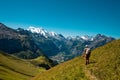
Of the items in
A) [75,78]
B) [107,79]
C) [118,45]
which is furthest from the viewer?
[118,45]

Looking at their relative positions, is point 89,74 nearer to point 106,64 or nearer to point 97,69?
point 97,69

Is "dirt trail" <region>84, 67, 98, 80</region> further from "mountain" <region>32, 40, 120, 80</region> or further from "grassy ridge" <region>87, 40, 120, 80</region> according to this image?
"grassy ridge" <region>87, 40, 120, 80</region>

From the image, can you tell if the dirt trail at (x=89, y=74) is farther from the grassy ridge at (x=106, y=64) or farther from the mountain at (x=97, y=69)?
the grassy ridge at (x=106, y=64)

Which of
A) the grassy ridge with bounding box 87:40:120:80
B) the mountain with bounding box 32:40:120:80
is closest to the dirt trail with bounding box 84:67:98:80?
the mountain with bounding box 32:40:120:80

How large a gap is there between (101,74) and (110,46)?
1580 centimetres

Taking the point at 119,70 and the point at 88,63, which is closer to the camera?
the point at 119,70

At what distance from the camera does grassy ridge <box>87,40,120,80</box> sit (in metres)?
40.8

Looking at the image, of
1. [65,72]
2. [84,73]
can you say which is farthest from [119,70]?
[65,72]

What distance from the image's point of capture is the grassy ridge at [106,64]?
40750mm

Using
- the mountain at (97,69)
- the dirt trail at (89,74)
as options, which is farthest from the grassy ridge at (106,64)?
the dirt trail at (89,74)

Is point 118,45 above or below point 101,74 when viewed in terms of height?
above

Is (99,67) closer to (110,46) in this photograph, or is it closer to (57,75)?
(57,75)

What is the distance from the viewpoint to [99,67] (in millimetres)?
43031

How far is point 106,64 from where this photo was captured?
145 feet
